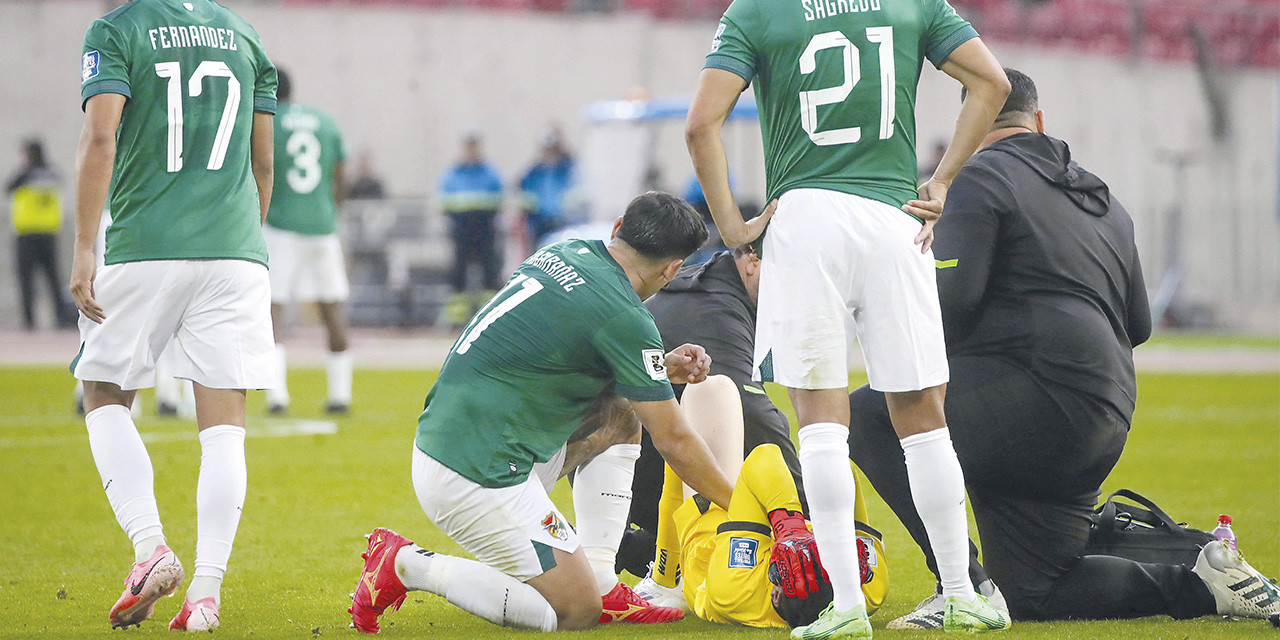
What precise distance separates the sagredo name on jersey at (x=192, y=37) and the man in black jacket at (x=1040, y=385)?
2.31 m

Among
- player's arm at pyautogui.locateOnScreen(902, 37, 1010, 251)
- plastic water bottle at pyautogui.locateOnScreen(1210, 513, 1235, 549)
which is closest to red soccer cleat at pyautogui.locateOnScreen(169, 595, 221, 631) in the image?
player's arm at pyautogui.locateOnScreen(902, 37, 1010, 251)

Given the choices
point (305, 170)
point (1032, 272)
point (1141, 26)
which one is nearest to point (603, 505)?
point (1032, 272)

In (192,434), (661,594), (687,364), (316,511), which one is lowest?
(192,434)

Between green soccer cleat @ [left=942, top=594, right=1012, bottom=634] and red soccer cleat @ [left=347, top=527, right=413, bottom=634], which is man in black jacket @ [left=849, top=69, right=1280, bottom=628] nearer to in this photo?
green soccer cleat @ [left=942, top=594, right=1012, bottom=634]

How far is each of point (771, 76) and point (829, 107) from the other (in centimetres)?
19

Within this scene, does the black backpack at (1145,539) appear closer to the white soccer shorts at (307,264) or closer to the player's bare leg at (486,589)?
the player's bare leg at (486,589)

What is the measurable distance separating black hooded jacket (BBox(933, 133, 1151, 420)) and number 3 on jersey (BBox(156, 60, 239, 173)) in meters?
2.24

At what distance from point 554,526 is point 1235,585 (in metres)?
2.07

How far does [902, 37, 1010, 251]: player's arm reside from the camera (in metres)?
3.98

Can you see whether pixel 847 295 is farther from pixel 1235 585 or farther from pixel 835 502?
pixel 1235 585

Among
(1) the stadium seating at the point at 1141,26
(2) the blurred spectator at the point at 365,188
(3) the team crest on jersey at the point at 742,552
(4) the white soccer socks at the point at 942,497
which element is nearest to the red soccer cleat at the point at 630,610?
(3) the team crest on jersey at the point at 742,552

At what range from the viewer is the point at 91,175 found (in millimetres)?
4105

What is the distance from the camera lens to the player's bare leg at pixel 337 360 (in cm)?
1012

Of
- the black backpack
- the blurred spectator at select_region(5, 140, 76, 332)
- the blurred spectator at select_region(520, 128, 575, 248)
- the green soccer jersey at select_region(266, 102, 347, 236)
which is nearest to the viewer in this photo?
the black backpack
